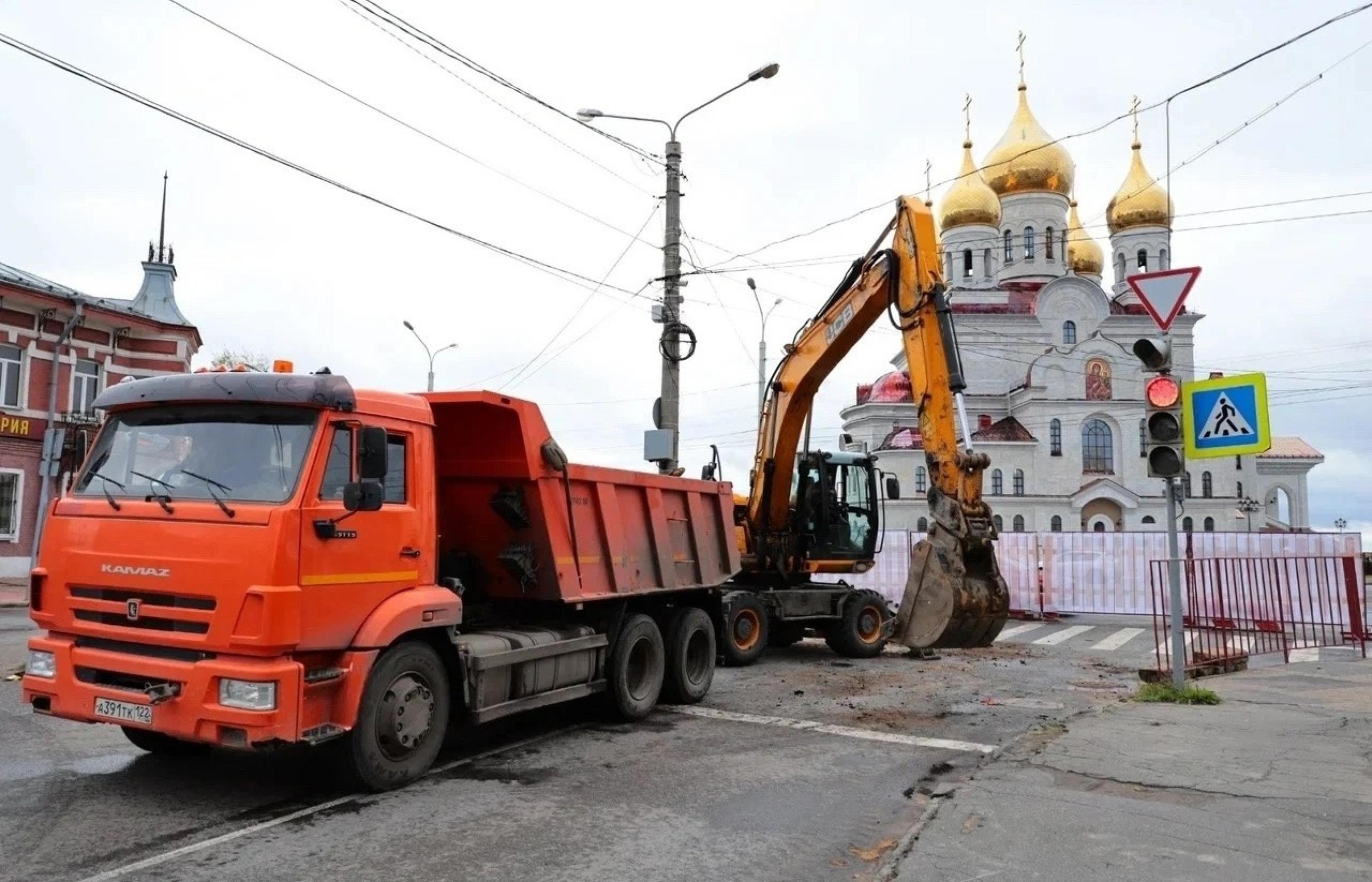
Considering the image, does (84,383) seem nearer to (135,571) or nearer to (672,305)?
(672,305)

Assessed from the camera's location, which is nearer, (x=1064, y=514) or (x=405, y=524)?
(x=405, y=524)

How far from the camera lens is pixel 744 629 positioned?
1313cm

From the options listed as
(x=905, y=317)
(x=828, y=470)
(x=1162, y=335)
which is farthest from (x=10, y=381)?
(x=1162, y=335)

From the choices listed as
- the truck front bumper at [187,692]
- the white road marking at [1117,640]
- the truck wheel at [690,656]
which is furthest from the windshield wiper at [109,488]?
the white road marking at [1117,640]

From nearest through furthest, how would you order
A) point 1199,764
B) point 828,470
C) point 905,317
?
point 1199,764 → point 905,317 → point 828,470

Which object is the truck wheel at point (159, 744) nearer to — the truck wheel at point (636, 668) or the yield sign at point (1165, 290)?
the truck wheel at point (636, 668)

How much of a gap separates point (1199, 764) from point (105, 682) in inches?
284

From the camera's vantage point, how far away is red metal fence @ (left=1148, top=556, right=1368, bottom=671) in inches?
524

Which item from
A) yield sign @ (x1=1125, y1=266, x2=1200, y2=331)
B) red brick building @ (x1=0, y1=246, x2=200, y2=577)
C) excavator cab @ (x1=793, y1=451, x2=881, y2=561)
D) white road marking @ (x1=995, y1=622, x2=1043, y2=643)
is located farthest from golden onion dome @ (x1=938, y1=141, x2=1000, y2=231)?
yield sign @ (x1=1125, y1=266, x2=1200, y2=331)

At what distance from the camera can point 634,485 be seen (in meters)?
9.29

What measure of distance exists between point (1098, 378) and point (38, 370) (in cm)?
5181

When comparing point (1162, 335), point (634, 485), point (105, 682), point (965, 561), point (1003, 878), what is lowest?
point (1003, 878)

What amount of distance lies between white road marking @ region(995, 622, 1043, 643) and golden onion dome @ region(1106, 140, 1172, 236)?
45.4m

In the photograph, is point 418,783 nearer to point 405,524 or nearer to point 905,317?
point 405,524
